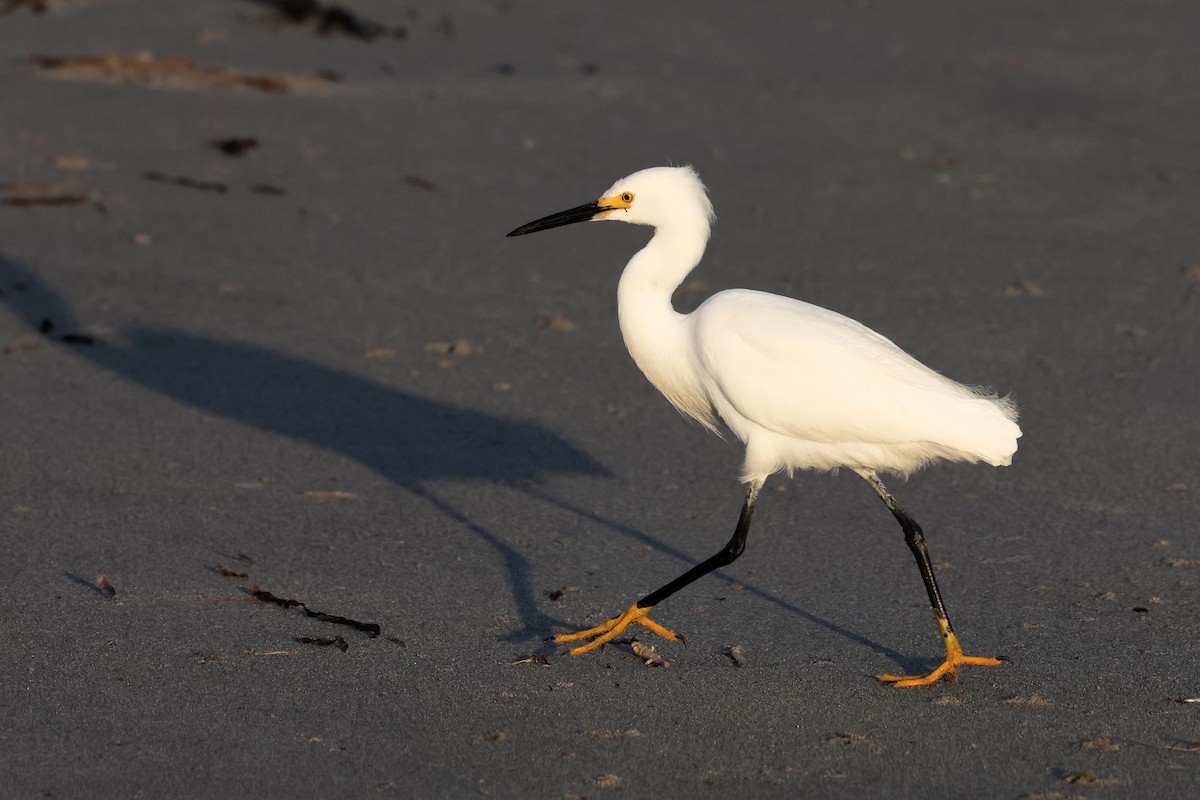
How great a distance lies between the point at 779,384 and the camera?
4.81 m

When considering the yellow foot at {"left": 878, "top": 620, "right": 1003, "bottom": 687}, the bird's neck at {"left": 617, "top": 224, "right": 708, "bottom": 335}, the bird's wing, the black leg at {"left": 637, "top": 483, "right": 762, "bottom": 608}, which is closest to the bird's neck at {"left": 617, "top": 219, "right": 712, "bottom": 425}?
the bird's neck at {"left": 617, "top": 224, "right": 708, "bottom": 335}

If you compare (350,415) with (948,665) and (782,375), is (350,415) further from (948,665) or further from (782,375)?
(948,665)

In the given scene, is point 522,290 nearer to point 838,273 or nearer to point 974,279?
point 838,273

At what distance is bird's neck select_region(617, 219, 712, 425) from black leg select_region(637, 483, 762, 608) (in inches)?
18.3

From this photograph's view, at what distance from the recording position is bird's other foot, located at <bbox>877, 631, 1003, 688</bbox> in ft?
14.9

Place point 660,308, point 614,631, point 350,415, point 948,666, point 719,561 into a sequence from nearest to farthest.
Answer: point 948,666, point 614,631, point 719,561, point 660,308, point 350,415

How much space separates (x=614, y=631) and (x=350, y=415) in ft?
8.49

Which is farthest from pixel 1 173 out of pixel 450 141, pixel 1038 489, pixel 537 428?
pixel 1038 489

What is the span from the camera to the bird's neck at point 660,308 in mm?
5070

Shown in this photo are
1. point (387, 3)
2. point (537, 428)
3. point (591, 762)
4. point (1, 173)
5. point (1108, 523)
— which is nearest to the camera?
point (591, 762)

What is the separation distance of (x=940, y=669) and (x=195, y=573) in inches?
102

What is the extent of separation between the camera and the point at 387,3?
14219mm

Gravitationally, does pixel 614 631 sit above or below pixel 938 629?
below

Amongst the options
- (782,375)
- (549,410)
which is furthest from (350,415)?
(782,375)
